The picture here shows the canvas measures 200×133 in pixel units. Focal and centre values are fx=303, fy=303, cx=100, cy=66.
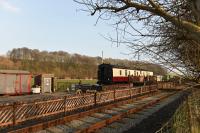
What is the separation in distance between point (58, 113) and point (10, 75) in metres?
18.2

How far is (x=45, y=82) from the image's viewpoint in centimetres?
4084

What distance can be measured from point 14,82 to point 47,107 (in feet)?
62.8

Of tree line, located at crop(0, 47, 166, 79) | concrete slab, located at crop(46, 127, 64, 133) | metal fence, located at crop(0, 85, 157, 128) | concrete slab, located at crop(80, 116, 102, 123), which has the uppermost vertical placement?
tree line, located at crop(0, 47, 166, 79)

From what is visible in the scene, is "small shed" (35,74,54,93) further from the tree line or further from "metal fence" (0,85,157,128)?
the tree line

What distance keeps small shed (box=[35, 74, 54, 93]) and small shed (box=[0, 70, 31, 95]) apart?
3.28 meters

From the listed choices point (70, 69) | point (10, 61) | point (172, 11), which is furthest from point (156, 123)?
point (70, 69)

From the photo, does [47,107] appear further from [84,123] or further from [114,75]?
[114,75]

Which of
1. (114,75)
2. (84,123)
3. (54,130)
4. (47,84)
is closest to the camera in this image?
(54,130)

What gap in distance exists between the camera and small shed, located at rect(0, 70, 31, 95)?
3300cm

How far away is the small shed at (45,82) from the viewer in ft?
132

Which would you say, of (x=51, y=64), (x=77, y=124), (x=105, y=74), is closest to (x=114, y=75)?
(x=105, y=74)

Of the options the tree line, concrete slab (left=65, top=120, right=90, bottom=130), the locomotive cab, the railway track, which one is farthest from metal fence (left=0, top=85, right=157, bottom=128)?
the tree line

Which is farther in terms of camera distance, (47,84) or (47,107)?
(47,84)

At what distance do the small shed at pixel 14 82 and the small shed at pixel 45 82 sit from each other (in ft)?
10.8
